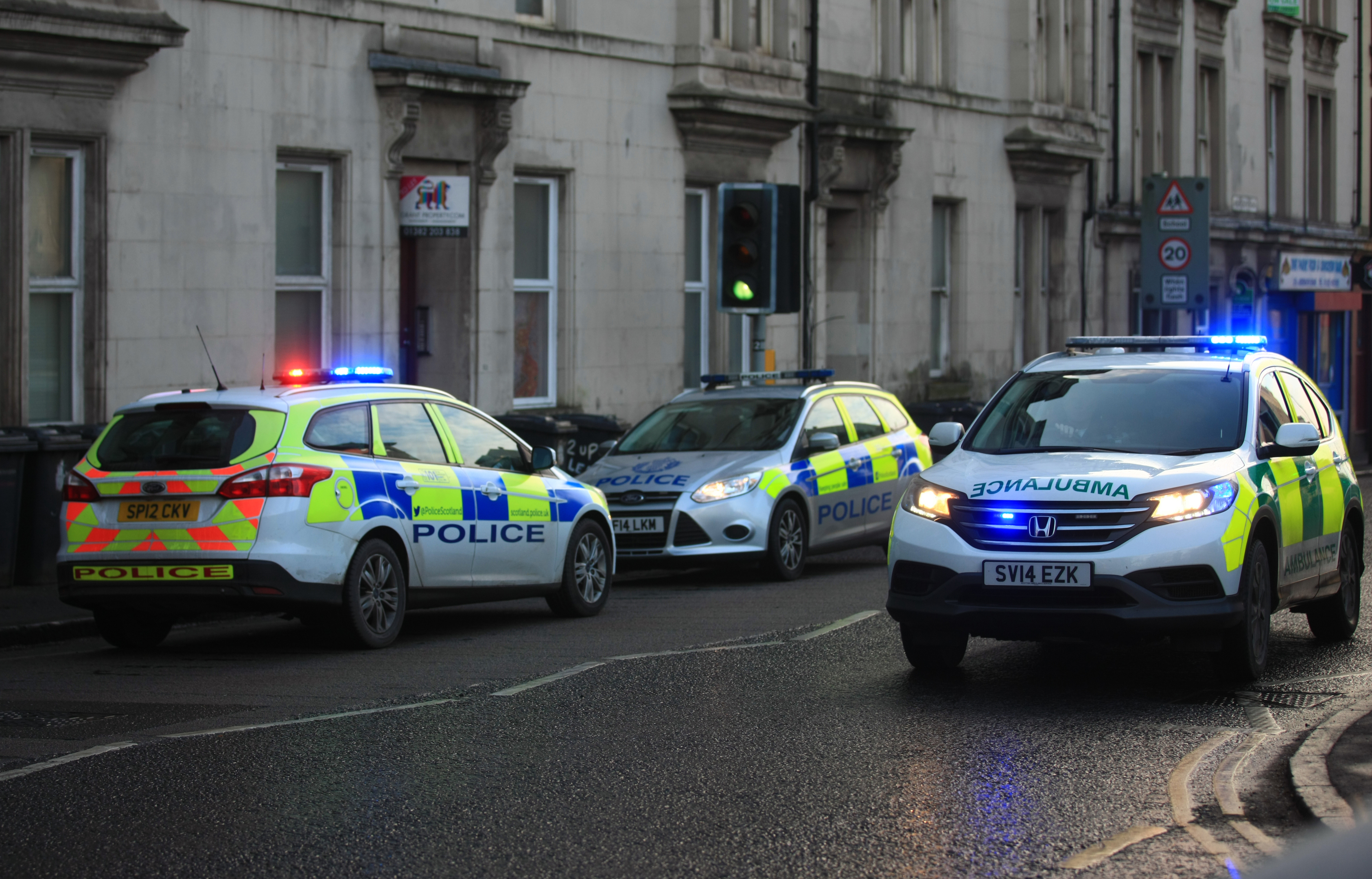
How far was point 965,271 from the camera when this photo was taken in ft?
91.5

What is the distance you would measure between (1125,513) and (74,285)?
396 inches

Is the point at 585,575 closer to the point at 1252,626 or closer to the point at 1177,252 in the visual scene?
the point at 1252,626

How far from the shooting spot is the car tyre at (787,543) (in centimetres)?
1452

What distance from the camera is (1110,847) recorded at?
597 cm

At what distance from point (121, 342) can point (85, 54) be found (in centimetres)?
241

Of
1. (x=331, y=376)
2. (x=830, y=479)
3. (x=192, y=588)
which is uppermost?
(x=331, y=376)

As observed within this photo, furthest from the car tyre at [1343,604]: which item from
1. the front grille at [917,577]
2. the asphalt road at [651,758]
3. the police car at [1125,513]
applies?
the front grille at [917,577]

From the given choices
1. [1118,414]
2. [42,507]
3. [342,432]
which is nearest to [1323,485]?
[1118,414]

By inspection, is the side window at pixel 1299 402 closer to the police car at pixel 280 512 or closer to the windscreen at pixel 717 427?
the police car at pixel 280 512

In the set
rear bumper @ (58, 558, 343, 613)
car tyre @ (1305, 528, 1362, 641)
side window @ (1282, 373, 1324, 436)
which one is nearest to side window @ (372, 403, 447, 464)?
rear bumper @ (58, 558, 343, 613)

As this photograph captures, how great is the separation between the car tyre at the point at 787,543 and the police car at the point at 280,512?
3.53 m

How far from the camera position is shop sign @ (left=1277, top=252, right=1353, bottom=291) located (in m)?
37.2

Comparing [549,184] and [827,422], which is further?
[549,184]

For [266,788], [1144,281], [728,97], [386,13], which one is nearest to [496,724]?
[266,788]
